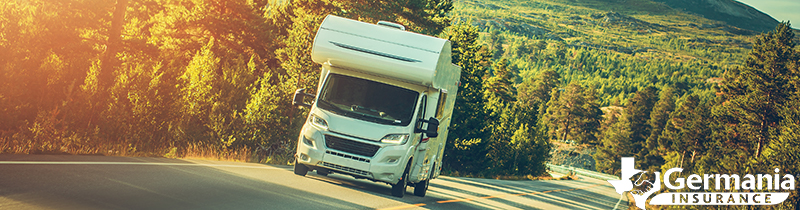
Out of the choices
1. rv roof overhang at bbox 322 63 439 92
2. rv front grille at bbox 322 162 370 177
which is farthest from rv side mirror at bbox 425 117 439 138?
rv front grille at bbox 322 162 370 177

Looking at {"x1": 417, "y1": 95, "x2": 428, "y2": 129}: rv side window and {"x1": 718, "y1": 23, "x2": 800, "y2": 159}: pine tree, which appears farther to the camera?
{"x1": 718, "y1": 23, "x2": 800, "y2": 159}: pine tree

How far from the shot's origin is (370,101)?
12.2 metres

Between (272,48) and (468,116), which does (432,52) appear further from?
(468,116)

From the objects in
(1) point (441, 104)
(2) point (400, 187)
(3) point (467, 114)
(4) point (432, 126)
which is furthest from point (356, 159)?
(3) point (467, 114)

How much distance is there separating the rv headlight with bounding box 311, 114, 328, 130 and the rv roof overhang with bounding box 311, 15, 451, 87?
111 centimetres

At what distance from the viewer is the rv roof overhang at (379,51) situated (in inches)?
468

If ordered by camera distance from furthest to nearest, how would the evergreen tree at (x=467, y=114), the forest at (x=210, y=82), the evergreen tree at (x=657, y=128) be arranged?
the evergreen tree at (x=657, y=128)
the evergreen tree at (x=467, y=114)
the forest at (x=210, y=82)

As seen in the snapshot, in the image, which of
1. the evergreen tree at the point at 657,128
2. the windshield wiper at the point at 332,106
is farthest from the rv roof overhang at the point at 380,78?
the evergreen tree at the point at 657,128

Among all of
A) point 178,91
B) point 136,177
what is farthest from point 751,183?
point 136,177

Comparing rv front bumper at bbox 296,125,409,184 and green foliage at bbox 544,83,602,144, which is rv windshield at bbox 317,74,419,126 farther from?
A: green foliage at bbox 544,83,602,144

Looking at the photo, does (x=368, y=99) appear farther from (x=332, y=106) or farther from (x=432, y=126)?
(x=432, y=126)

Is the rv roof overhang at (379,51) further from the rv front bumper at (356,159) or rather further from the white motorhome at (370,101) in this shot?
the rv front bumper at (356,159)

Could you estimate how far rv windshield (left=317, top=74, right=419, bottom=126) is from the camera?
39.4ft

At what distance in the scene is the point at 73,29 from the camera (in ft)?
59.9
